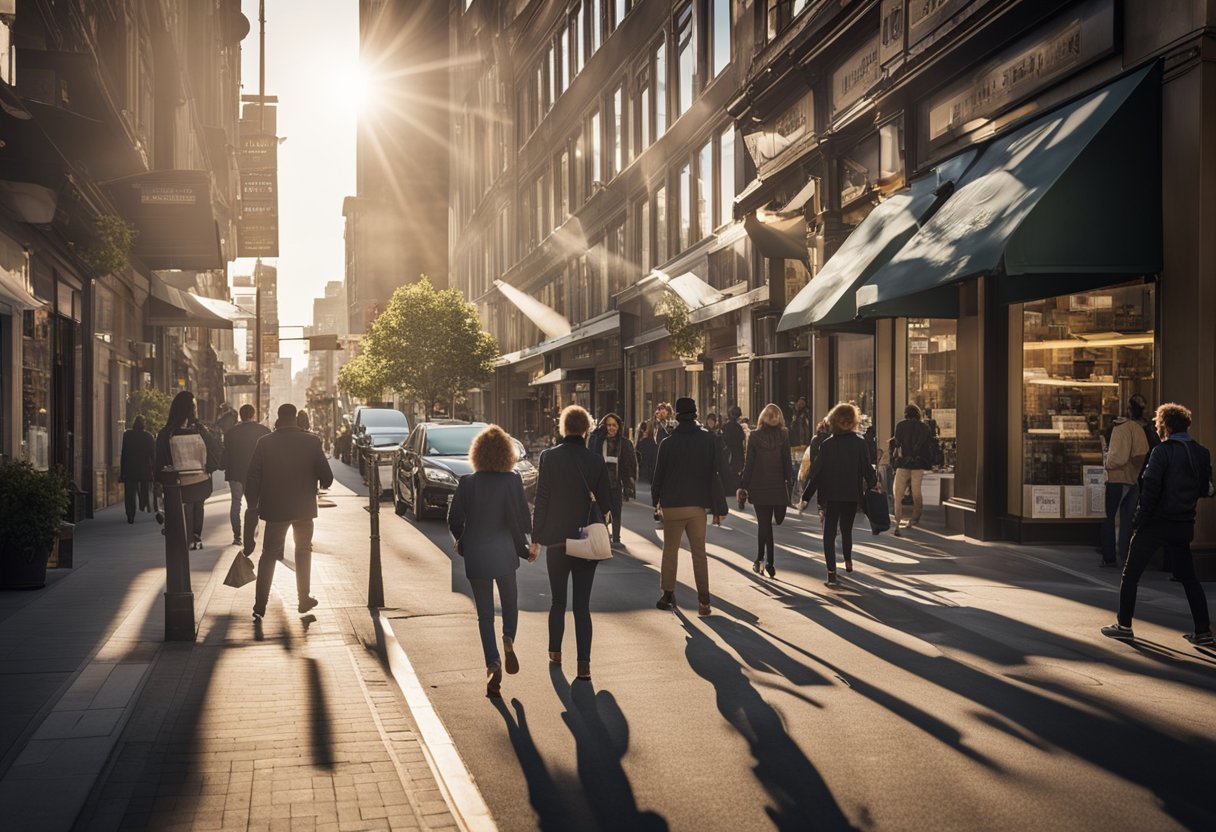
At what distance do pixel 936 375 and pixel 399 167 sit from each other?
14144 centimetres

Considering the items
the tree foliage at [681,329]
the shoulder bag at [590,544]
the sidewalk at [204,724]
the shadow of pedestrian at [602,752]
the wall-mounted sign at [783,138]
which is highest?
the wall-mounted sign at [783,138]

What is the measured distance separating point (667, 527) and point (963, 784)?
557 cm

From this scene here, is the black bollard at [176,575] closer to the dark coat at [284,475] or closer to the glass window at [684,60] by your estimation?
the dark coat at [284,475]

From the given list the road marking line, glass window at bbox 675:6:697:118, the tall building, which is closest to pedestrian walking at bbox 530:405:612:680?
the road marking line

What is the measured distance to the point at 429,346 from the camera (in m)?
61.4

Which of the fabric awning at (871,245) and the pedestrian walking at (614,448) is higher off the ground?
the fabric awning at (871,245)

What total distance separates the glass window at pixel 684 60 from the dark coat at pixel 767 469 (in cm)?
2234

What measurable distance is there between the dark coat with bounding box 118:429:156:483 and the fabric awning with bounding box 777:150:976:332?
36.6ft

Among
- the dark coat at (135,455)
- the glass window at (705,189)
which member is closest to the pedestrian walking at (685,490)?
the dark coat at (135,455)

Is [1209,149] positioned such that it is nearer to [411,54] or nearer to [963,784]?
[963,784]

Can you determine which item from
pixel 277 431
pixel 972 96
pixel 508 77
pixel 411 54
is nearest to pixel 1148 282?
pixel 972 96

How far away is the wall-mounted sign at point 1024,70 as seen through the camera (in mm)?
13906

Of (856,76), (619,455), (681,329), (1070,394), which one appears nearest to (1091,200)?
(1070,394)

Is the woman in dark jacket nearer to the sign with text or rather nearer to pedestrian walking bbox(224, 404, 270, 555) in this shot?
pedestrian walking bbox(224, 404, 270, 555)
